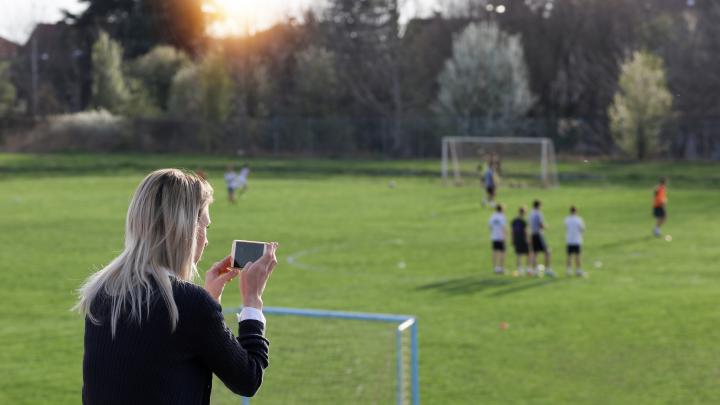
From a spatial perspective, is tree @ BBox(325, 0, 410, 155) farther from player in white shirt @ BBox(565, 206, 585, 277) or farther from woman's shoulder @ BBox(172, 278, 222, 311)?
woman's shoulder @ BBox(172, 278, 222, 311)

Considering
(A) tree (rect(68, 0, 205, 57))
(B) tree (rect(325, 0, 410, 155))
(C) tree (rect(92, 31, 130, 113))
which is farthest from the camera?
(B) tree (rect(325, 0, 410, 155))

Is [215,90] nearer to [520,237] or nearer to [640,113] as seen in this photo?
[640,113]

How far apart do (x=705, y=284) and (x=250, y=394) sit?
19620 millimetres

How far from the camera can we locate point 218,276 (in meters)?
3.80

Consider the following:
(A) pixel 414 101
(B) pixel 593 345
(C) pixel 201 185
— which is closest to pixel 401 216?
(B) pixel 593 345

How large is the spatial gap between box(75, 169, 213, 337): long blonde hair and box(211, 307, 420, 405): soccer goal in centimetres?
713

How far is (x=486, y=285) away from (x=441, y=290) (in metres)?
1.13

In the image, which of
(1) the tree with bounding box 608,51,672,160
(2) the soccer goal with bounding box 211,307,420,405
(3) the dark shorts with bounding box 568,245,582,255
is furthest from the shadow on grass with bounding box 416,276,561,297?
(1) the tree with bounding box 608,51,672,160

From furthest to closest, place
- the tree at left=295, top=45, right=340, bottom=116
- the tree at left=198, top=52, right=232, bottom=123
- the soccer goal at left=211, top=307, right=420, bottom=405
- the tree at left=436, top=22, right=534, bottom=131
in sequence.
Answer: the tree at left=295, top=45, right=340, bottom=116 → the tree at left=198, top=52, right=232, bottom=123 → the tree at left=436, top=22, right=534, bottom=131 → the soccer goal at left=211, top=307, right=420, bottom=405

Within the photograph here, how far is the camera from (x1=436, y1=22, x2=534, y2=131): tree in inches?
2483

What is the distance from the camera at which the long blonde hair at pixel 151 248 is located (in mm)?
3240

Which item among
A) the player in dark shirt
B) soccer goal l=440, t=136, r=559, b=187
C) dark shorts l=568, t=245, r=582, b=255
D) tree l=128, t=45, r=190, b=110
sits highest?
tree l=128, t=45, r=190, b=110

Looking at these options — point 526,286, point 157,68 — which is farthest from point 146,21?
point 526,286

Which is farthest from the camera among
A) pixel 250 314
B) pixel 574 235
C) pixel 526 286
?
pixel 574 235
